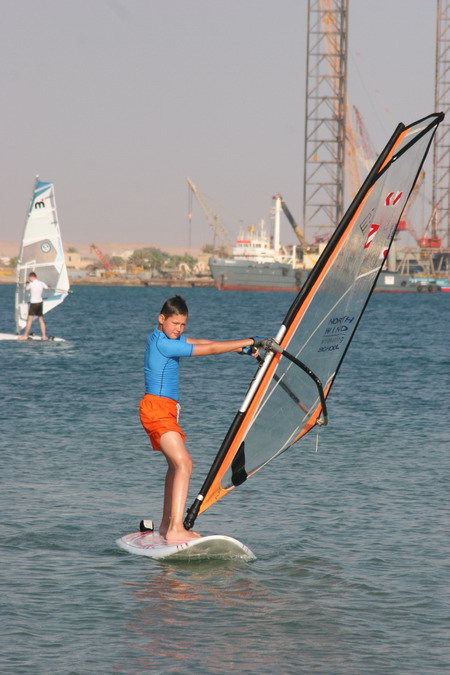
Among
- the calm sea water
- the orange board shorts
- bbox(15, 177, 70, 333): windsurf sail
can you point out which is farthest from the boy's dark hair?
bbox(15, 177, 70, 333): windsurf sail

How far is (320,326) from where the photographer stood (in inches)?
323

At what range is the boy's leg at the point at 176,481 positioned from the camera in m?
8.07

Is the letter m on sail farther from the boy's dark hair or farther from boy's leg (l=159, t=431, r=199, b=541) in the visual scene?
boy's leg (l=159, t=431, r=199, b=541)

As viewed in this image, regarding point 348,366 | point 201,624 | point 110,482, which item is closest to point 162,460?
point 110,482

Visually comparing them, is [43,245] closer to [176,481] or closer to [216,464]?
[176,481]

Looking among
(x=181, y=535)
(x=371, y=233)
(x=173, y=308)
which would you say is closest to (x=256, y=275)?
(x=181, y=535)

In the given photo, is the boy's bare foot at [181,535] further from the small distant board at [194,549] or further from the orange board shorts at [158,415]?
the orange board shorts at [158,415]

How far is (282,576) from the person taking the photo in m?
8.41

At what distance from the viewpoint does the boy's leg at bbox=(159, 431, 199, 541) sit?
8070 millimetres

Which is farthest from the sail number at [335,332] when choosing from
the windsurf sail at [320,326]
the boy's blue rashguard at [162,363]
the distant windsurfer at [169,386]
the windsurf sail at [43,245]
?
the windsurf sail at [43,245]

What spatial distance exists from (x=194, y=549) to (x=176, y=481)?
0.68 metres

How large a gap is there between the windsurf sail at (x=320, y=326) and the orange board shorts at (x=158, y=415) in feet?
1.45

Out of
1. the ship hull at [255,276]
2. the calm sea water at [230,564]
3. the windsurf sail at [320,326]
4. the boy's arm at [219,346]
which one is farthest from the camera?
the ship hull at [255,276]

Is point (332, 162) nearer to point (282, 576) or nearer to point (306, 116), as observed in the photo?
point (306, 116)
